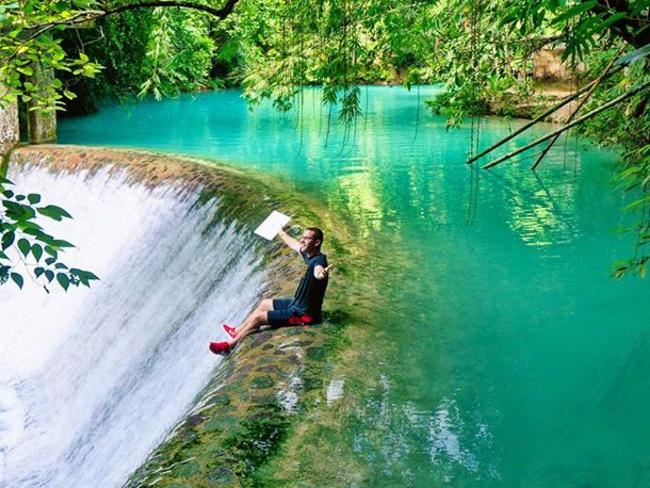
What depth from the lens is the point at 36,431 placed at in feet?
23.4

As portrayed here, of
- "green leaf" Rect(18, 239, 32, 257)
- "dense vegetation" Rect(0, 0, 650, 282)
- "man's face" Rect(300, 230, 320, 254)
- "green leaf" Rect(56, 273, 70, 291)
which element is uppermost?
"dense vegetation" Rect(0, 0, 650, 282)

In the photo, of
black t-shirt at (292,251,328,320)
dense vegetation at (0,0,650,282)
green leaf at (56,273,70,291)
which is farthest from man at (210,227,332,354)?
green leaf at (56,273,70,291)

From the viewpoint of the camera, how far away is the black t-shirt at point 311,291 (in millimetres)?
4739

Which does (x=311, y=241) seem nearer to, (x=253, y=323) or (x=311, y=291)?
(x=311, y=291)

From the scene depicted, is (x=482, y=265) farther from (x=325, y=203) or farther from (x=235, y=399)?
(x=235, y=399)

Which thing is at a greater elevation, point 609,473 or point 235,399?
point 235,399

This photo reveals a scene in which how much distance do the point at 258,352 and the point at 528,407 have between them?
65.9 inches

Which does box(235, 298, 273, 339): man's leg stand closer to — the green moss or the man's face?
the man's face

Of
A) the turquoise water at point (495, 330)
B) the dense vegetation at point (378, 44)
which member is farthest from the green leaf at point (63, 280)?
the turquoise water at point (495, 330)

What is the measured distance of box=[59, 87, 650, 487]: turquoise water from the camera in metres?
3.89

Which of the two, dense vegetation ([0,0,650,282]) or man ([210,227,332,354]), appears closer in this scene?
dense vegetation ([0,0,650,282])

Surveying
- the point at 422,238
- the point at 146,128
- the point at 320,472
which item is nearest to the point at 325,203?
the point at 422,238

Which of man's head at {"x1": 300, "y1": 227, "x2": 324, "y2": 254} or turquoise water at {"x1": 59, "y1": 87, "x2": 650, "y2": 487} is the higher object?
man's head at {"x1": 300, "y1": 227, "x2": 324, "y2": 254}

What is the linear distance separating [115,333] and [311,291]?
143 inches
